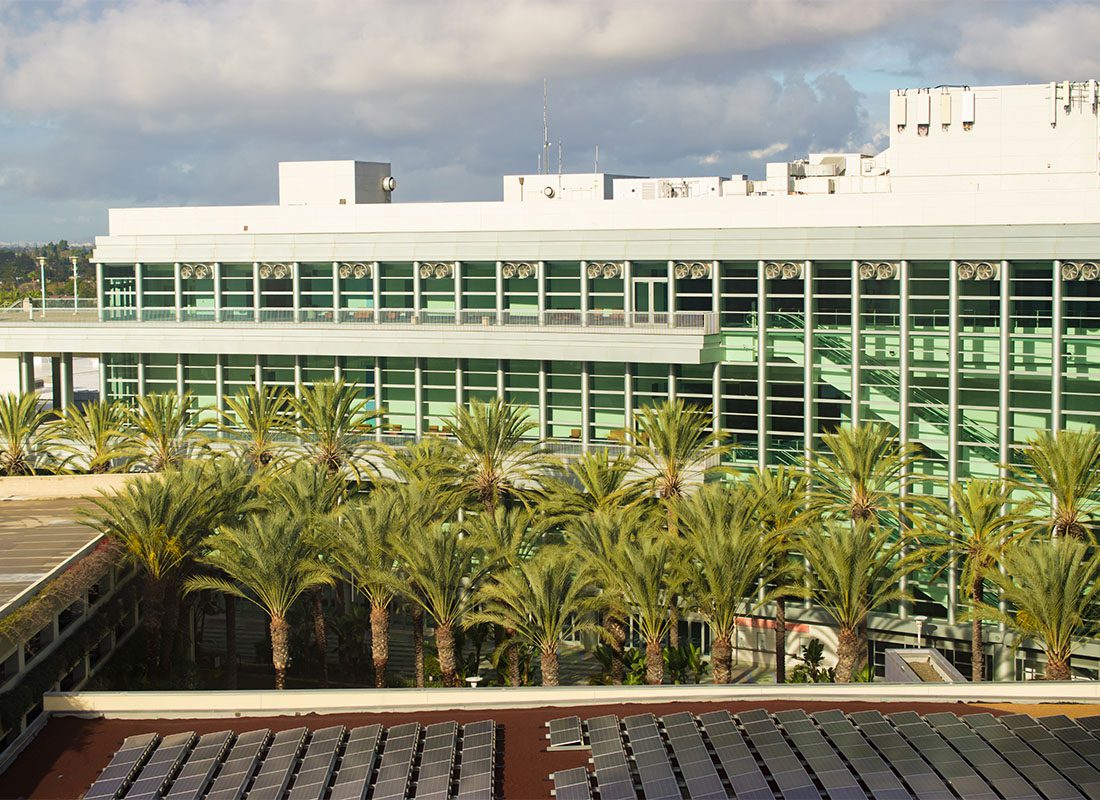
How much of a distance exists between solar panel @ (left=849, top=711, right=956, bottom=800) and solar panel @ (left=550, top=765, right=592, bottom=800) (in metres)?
6.05

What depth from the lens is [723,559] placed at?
113 feet

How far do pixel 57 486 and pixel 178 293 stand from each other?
49.8 ft

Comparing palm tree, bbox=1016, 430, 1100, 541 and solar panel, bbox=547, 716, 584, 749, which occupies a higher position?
palm tree, bbox=1016, 430, 1100, 541

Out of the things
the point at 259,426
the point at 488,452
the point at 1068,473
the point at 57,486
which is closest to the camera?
the point at 1068,473

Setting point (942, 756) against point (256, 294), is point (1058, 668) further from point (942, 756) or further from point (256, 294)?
point (256, 294)

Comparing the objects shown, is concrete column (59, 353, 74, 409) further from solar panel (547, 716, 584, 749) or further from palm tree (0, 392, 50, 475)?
solar panel (547, 716, 584, 749)

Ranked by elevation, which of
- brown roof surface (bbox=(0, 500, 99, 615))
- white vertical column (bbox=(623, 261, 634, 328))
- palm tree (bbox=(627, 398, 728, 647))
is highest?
white vertical column (bbox=(623, 261, 634, 328))

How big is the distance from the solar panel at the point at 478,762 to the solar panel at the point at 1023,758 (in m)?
10.4

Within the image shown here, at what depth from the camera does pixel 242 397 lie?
5594cm

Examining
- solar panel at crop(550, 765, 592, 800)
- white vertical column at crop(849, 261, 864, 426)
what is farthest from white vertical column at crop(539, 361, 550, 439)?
solar panel at crop(550, 765, 592, 800)

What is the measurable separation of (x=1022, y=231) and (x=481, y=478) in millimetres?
19741

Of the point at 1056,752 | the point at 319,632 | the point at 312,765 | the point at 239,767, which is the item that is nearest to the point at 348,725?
the point at 312,765

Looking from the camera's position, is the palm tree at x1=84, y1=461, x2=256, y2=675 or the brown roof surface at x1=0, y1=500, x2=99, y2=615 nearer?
the brown roof surface at x1=0, y1=500, x2=99, y2=615

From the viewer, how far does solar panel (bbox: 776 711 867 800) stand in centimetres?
2547
